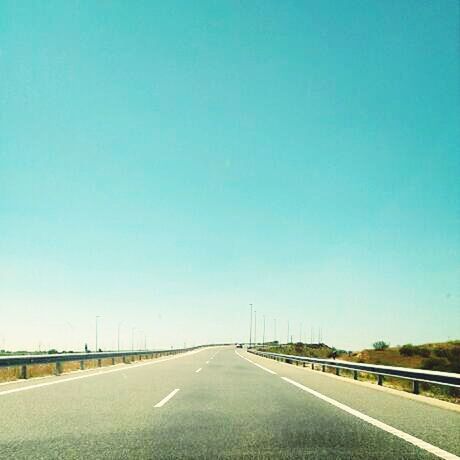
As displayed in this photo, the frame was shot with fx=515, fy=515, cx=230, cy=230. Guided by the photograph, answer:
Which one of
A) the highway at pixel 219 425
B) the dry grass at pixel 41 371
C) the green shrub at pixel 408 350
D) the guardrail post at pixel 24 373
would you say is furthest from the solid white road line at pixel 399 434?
the green shrub at pixel 408 350

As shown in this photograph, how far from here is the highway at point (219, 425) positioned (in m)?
5.96

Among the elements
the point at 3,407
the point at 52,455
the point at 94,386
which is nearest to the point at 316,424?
the point at 52,455

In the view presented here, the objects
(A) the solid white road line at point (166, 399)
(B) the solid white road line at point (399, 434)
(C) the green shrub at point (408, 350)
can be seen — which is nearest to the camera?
(B) the solid white road line at point (399, 434)

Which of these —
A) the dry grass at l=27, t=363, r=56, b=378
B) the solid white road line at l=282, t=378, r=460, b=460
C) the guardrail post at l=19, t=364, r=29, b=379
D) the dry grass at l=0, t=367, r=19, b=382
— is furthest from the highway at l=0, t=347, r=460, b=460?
the dry grass at l=27, t=363, r=56, b=378

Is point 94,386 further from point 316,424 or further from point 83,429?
point 316,424

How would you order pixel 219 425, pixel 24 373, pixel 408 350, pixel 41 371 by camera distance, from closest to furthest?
pixel 219 425
pixel 24 373
pixel 41 371
pixel 408 350

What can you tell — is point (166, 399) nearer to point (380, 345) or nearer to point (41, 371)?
point (41, 371)

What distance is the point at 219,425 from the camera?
770 cm

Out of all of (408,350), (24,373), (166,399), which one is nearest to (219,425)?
(166,399)

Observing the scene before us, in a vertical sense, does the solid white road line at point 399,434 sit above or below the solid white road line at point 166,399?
above

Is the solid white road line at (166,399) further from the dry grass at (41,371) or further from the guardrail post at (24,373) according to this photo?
the dry grass at (41,371)

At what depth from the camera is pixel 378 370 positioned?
52.1ft

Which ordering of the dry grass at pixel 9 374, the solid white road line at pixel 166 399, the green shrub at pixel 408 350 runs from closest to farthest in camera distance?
1. the solid white road line at pixel 166 399
2. the dry grass at pixel 9 374
3. the green shrub at pixel 408 350

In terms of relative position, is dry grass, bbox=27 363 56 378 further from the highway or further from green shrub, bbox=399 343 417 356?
green shrub, bbox=399 343 417 356
